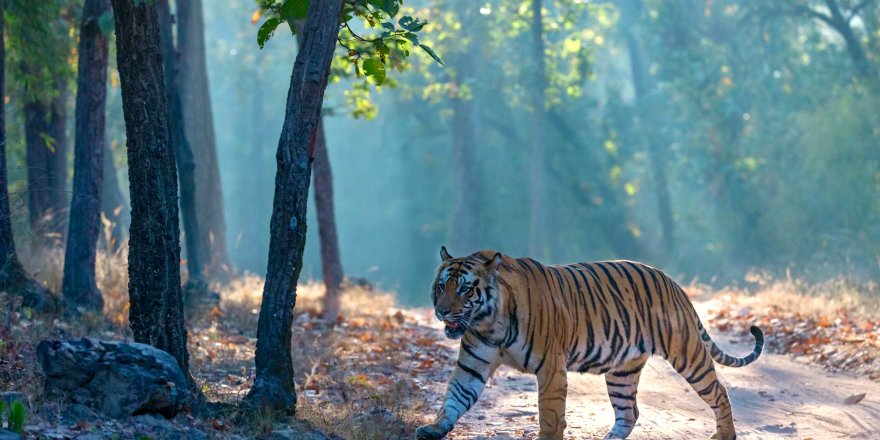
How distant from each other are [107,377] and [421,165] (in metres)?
38.1

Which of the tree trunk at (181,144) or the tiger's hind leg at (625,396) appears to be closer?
the tiger's hind leg at (625,396)

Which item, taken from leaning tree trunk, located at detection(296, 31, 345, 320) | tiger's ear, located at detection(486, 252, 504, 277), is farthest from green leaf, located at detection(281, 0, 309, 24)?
leaning tree trunk, located at detection(296, 31, 345, 320)

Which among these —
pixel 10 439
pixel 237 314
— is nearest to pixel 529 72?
pixel 237 314

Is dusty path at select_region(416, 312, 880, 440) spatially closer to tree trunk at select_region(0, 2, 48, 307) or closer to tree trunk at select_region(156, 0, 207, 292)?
tree trunk at select_region(0, 2, 48, 307)

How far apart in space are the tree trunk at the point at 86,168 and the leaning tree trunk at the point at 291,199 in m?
4.93

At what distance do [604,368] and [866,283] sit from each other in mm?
10283

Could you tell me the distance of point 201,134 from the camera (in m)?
20.1

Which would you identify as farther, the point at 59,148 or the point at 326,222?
the point at 326,222

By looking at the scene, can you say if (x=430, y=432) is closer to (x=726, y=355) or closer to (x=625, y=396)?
(x=625, y=396)

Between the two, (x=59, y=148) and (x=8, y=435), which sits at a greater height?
(x=59, y=148)

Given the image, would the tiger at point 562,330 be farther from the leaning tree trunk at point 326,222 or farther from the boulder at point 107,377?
the leaning tree trunk at point 326,222

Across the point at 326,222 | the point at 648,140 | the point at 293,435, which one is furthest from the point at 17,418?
the point at 648,140

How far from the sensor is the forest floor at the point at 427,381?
22.3 ft

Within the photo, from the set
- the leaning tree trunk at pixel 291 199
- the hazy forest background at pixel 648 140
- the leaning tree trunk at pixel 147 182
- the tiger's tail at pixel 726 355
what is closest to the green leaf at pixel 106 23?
the leaning tree trunk at pixel 147 182
